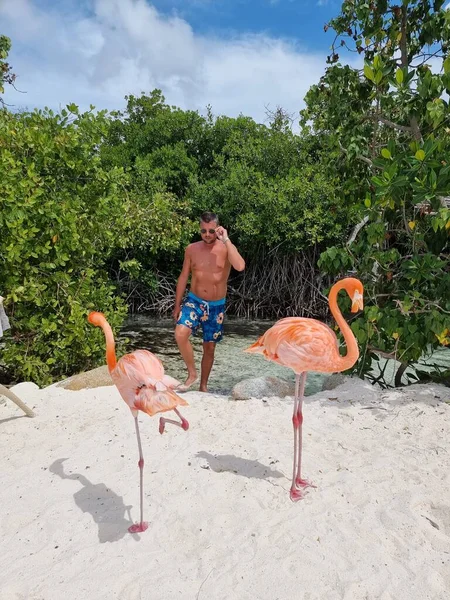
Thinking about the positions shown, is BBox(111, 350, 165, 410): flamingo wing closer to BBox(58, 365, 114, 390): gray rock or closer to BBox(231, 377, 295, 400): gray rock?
BBox(231, 377, 295, 400): gray rock

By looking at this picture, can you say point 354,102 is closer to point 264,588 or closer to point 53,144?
point 53,144

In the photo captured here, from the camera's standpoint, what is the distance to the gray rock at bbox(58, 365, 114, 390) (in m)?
5.89

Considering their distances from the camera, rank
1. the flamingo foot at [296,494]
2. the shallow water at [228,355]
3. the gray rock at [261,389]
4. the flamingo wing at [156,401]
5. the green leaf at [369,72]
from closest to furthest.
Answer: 1. the flamingo wing at [156,401]
2. the flamingo foot at [296,494]
3. the green leaf at [369,72]
4. the gray rock at [261,389]
5. the shallow water at [228,355]

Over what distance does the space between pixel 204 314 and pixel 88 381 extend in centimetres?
157

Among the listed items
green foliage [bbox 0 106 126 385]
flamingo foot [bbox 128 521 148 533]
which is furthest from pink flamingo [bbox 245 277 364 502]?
green foliage [bbox 0 106 126 385]

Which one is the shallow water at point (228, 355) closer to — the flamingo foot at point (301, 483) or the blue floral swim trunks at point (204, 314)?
the blue floral swim trunks at point (204, 314)

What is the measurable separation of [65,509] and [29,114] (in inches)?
231

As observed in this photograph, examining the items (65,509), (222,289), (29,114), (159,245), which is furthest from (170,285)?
(65,509)

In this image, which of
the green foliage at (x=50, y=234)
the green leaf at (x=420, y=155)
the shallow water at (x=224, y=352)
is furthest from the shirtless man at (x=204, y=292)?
the green leaf at (x=420, y=155)

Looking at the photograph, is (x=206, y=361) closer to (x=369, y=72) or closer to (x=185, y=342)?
(x=185, y=342)

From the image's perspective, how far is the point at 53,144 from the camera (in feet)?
21.6

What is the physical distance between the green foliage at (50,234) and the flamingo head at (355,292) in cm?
428

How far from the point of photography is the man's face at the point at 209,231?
18.5ft

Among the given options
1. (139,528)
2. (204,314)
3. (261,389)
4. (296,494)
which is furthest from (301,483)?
(204,314)
